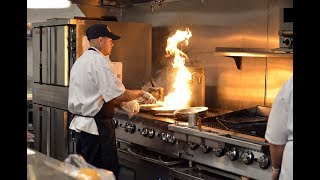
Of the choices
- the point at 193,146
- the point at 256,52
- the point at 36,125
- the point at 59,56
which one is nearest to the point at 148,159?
the point at 193,146

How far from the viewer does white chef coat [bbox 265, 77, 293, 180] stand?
2396mm

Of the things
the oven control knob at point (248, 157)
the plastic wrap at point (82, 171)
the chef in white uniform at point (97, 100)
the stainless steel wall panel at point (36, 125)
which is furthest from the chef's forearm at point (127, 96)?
the stainless steel wall panel at point (36, 125)

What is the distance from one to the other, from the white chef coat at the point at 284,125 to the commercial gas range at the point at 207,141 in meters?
0.44

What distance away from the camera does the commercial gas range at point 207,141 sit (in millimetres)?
3117

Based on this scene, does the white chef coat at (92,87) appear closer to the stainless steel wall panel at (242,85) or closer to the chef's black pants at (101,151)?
the chef's black pants at (101,151)

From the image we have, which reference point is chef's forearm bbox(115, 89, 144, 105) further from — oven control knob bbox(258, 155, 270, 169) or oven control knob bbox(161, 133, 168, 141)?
oven control knob bbox(258, 155, 270, 169)

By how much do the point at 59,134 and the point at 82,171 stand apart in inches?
163

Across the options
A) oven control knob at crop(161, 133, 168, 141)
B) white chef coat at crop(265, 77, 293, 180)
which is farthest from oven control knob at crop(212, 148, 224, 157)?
white chef coat at crop(265, 77, 293, 180)

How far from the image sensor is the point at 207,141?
338 cm

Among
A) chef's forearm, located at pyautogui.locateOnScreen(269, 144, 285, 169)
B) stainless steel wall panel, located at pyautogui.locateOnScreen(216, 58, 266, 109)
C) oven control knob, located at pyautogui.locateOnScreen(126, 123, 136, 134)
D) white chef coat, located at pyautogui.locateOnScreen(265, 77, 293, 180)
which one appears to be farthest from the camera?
oven control knob, located at pyautogui.locateOnScreen(126, 123, 136, 134)
